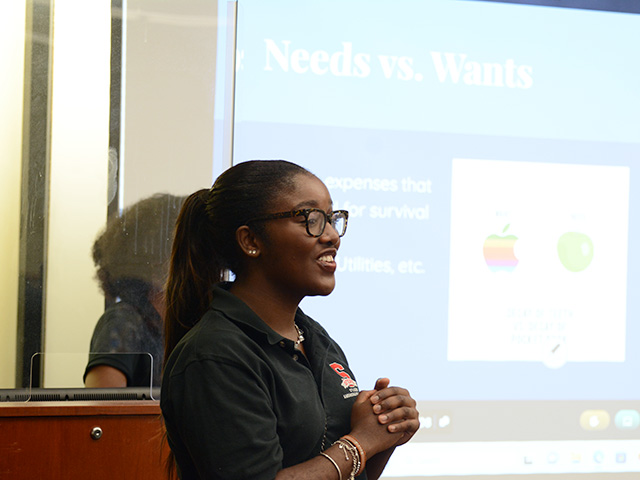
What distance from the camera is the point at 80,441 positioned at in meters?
1.88

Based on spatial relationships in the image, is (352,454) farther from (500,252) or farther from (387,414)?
(500,252)

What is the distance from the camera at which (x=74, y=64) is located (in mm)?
2152

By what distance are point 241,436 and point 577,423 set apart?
2.21 metres

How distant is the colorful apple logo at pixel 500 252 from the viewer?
9.21 feet

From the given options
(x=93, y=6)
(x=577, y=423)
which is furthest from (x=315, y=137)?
(x=577, y=423)

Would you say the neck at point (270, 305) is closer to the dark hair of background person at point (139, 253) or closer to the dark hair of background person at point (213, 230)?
the dark hair of background person at point (213, 230)

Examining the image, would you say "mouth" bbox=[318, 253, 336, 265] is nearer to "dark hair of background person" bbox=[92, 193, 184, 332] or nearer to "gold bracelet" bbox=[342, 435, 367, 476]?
"gold bracelet" bbox=[342, 435, 367, 476]

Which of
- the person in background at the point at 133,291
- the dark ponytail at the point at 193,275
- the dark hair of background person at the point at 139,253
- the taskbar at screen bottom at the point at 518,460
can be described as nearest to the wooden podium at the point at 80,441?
the person in background at the point at 133,291

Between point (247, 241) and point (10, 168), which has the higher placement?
point (10, 168)

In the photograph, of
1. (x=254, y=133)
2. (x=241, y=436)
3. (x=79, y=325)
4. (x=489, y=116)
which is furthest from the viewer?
(x=489, y=116)

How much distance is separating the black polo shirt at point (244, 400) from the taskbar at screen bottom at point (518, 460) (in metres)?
1.69

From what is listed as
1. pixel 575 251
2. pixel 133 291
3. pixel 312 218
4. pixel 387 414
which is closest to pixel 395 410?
pixel 387 414

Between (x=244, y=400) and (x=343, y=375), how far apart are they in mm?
244

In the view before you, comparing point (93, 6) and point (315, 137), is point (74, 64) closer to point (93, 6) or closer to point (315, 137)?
point (93, 6)
